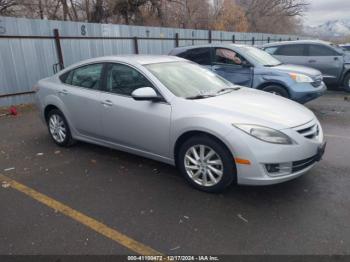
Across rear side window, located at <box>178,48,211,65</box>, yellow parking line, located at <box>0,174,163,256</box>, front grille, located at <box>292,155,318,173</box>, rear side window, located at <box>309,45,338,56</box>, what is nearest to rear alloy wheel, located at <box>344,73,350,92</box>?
rear side window, located at <box>309,45,338,56</box>

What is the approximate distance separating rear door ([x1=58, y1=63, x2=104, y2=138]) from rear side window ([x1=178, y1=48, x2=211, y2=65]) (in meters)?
4.22

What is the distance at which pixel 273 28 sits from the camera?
148 feet

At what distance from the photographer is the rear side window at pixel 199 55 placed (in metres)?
8.67

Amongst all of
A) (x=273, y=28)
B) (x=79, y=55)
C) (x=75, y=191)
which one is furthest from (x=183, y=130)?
(x=273, y=28)

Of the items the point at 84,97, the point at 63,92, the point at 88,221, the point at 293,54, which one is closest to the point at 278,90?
the point at 293,54

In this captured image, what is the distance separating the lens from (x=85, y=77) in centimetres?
518

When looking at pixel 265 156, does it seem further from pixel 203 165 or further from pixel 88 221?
pixel 88 221

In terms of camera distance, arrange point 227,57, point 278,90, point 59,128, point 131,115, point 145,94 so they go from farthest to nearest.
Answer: point 227,57 < point 278,90 < point 59,128 < point 131,115 < point 145,94

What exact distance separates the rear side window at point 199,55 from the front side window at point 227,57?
0.88 feet

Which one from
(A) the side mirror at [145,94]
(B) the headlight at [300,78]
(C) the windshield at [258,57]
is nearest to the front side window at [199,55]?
(C) the windshield at [258,57]

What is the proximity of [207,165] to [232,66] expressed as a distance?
4969 millimetres

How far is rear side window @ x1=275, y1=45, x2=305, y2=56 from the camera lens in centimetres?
1125

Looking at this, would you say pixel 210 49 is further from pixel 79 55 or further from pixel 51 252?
pixel 51 252

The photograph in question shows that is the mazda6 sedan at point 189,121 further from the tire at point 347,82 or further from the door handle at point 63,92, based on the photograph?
the tire at point 347,82
